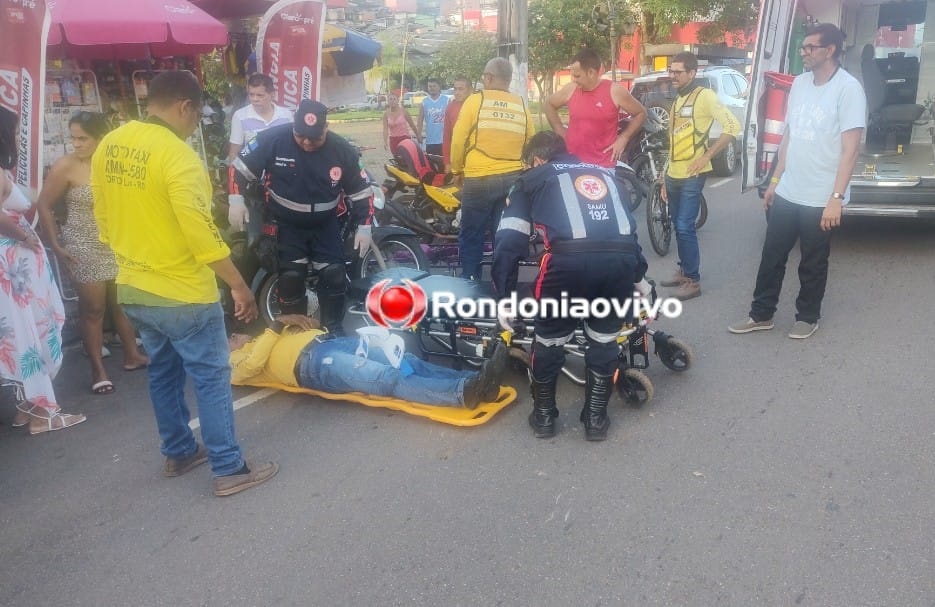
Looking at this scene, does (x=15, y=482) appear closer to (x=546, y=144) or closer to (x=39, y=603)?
(x=39, y=603)

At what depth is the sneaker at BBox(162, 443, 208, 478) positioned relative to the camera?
3.62 m

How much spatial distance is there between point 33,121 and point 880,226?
7906mm

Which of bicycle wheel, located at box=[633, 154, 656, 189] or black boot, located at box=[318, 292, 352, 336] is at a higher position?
bicycle wheel, located at box=[633, 154, 656, 189]

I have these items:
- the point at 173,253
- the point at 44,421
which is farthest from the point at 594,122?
the point at 44,421

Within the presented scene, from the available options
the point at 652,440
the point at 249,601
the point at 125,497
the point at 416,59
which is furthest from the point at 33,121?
the point at 416,59

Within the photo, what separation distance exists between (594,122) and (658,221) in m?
1.70

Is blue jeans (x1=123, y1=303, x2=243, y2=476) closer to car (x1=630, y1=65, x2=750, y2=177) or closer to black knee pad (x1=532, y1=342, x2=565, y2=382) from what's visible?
black knee pad (x1=532, y1=342, x2=565, y2=382)

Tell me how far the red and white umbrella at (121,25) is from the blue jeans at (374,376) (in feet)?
12.5

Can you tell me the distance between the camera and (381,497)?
334 cm

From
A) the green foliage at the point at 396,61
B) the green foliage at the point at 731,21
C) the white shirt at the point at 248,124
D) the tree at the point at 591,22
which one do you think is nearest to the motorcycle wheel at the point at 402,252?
the white shirt at the point at 248,124

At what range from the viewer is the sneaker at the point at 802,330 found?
4949 mm

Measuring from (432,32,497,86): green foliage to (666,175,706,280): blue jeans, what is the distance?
85.3 ft

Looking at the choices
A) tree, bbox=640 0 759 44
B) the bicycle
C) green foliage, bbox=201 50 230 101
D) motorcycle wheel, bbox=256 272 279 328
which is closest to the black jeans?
the bicycle

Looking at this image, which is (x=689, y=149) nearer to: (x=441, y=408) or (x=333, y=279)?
(x=333, y=279)
